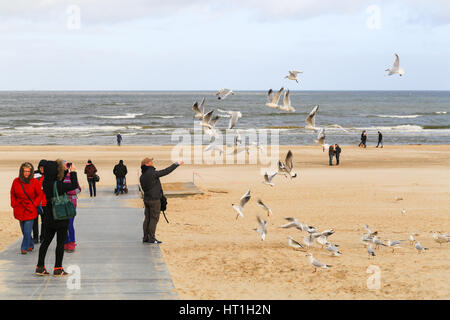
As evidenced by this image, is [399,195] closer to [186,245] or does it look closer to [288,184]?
[288,184]

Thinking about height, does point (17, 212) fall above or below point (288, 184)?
above

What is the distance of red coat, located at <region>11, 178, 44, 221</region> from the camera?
8.62 meters

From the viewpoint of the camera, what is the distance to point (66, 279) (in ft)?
25.4

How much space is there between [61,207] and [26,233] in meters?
1.53

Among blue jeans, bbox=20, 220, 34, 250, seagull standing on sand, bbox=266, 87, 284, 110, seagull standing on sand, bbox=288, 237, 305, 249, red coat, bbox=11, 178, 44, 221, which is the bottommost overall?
seagull standing on sand, bbox=288, 237, 305, 249

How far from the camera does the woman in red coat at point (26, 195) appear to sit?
8.55m

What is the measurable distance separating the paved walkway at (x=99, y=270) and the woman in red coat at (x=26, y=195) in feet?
2.11

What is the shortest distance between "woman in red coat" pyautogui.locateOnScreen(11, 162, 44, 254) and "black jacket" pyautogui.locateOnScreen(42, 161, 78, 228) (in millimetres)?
302

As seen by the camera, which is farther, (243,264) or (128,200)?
(128,200)

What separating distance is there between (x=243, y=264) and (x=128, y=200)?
8184mm

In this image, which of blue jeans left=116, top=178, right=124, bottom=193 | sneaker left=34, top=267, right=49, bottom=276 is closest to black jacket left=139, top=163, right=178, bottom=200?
sneaker left=34, top=267, right=49, bottom=276
